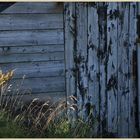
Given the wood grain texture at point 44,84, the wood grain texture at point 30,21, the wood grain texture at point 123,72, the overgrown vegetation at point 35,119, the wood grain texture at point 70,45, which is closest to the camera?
the overgrown vegetation at point 35,119

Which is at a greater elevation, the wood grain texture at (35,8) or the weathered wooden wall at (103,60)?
the wood grain texture at (35,8)

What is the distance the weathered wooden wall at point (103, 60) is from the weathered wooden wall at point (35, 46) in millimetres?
712

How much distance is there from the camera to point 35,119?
777cm

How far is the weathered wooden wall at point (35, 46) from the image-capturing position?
8.34 meters

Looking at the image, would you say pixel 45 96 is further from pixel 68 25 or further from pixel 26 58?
pixel 68 25

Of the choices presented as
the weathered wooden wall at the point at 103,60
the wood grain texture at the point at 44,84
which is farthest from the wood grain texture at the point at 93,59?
the wood grain texture at the point at 44,84

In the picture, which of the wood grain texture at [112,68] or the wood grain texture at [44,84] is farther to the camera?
the wood grain texture at [44,84]

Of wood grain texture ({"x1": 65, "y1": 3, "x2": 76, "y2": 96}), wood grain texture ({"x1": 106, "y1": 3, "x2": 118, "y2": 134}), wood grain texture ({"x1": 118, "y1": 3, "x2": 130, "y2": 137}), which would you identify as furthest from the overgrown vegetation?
wood grain texture ({"x1": 118, "y1": 3, "x2": 130, "y2": 137})

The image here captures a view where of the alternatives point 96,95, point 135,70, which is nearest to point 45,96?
point 96,95

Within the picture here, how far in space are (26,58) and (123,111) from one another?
1.63 meters

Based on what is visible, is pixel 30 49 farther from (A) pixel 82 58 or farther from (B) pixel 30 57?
(A) pixel 82 58

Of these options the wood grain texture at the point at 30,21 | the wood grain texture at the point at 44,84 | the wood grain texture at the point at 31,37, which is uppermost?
the wood grain texture at the point at 30,21

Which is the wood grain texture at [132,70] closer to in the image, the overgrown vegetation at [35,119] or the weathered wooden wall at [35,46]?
the overgrown vegetation at [35,119]

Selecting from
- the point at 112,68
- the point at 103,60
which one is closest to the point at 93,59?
the point at 103,60
